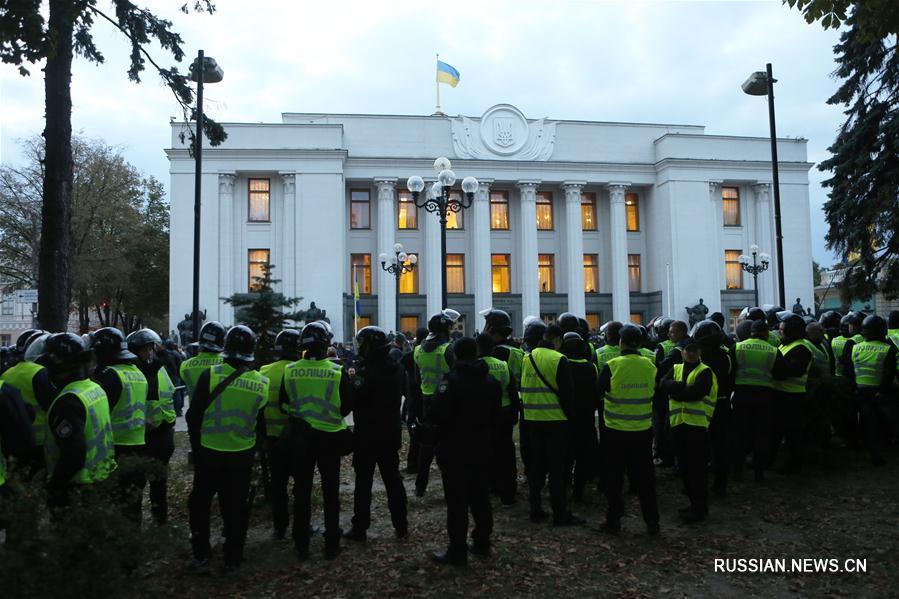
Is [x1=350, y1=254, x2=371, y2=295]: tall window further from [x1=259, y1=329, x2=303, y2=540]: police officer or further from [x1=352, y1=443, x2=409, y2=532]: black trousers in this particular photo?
[x1=352, y1=443, x2=409, y2=532]: black trousers

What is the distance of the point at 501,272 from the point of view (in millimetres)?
38656

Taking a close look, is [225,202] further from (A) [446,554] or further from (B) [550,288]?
(A) [446,554]

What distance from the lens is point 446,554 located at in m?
5.86

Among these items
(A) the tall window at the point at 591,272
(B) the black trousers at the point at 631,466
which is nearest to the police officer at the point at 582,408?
(B) the black trousers at the point at 631,466

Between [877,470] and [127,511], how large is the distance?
857 cm

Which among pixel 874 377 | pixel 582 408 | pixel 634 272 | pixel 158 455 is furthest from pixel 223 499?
pixel 634 272

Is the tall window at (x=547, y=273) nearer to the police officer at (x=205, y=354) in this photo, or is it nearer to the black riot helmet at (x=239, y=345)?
the police officer at (x=205, y=354)

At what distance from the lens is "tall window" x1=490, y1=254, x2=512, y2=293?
38469 mm

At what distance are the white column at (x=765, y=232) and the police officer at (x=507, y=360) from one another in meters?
34.7

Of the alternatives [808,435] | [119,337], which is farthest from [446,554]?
[808,435]

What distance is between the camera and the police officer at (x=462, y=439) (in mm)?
5754

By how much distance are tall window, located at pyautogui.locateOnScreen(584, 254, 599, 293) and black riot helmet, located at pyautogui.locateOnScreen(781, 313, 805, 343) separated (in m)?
31.2

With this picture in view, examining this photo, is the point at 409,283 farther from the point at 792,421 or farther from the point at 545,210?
the point at 792,421

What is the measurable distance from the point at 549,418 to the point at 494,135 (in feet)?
107
